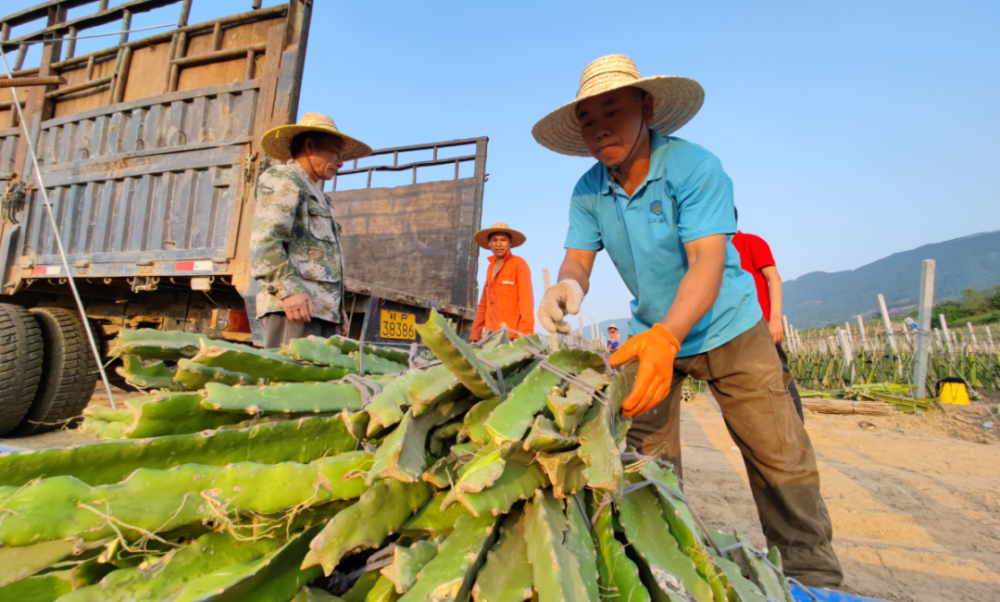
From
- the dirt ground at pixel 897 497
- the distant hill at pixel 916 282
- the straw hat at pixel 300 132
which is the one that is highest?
the distant hill at pixel 916 282

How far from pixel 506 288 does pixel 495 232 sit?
67 centimetres

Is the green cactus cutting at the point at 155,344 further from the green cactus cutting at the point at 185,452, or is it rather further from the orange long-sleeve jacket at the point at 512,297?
the orange long-sleeve jacket at the point at 512,297

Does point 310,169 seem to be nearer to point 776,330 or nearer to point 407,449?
point 407,449

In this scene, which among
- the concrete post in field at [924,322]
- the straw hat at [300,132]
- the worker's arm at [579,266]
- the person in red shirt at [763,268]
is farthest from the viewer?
the concrete post in field at [924,322]

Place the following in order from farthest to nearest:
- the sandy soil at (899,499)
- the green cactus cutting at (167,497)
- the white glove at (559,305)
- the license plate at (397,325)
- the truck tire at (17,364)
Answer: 1. the license plate at (397,325)
2. the truck tire at (17,364)
3. the sandy soil at (899,499)
4. the white glove at (559,305)
5. the green cactus cutting at (167,497)

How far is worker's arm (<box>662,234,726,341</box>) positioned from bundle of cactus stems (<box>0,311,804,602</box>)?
552mm

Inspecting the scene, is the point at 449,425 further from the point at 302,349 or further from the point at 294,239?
the point at 294,239

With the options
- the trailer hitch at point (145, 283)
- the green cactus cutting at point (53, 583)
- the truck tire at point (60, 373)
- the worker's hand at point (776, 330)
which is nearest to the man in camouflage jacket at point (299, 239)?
the trailer hitch at point (145, 283)

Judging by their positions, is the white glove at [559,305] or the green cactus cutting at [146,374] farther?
the white glove at [559,305]

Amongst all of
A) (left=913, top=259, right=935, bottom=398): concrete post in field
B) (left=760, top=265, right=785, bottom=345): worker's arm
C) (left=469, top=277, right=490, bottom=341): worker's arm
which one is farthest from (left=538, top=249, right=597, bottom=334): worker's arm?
(left=913, top=259, right=935, bottom=398): concrete post in field

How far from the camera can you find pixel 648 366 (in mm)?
1451

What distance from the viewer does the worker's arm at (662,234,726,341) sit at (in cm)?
170

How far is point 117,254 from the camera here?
441cm

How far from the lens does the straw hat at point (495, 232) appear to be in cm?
550
